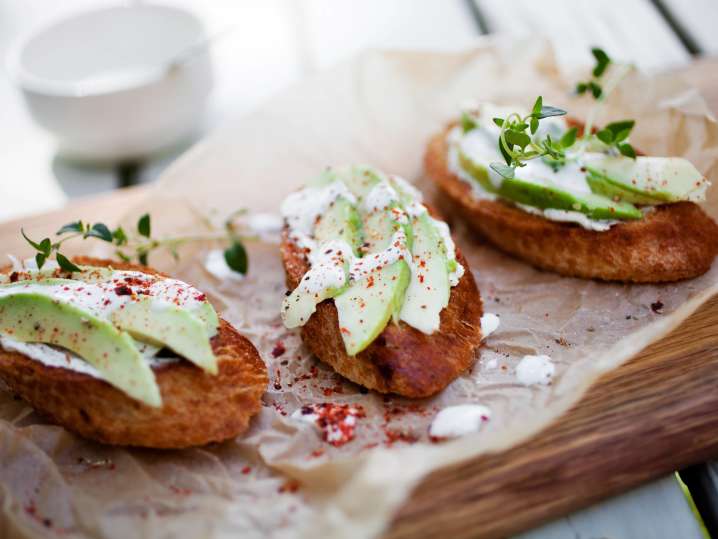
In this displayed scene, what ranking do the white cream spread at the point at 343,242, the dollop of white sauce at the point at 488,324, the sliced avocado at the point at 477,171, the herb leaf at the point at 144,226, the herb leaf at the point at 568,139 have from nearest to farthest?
the white cream spread at the point at 343,242, the dollop of white sauce at the point at 488,324, the herb leaf at the point at 568,139, the herb leaf at the point at 144,226, the sliced avocado at the point at 477,171

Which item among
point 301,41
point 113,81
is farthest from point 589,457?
point 301,41

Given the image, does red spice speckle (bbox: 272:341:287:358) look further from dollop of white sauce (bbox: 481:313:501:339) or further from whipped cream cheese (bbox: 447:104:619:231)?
whipped cream cheese (bbox: 447:104:619:231)

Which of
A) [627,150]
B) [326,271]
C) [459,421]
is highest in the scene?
[627,150]

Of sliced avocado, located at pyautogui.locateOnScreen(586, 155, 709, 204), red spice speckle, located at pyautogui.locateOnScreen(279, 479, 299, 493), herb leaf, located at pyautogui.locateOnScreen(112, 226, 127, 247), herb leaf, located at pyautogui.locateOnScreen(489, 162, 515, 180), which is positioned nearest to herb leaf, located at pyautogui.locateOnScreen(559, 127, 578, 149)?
sliced avocado, located at pyautogui.locateOnScreen(586, 155, 709, 204)

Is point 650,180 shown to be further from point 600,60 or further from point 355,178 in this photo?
point 355,178

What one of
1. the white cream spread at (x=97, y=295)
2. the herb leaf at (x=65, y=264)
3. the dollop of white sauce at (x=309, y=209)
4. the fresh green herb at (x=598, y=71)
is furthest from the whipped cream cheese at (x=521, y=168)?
the herb leaf at (x=65, y=264)

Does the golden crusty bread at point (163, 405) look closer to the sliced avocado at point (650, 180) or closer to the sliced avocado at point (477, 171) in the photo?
the sliced avocado at point (477, 171)
